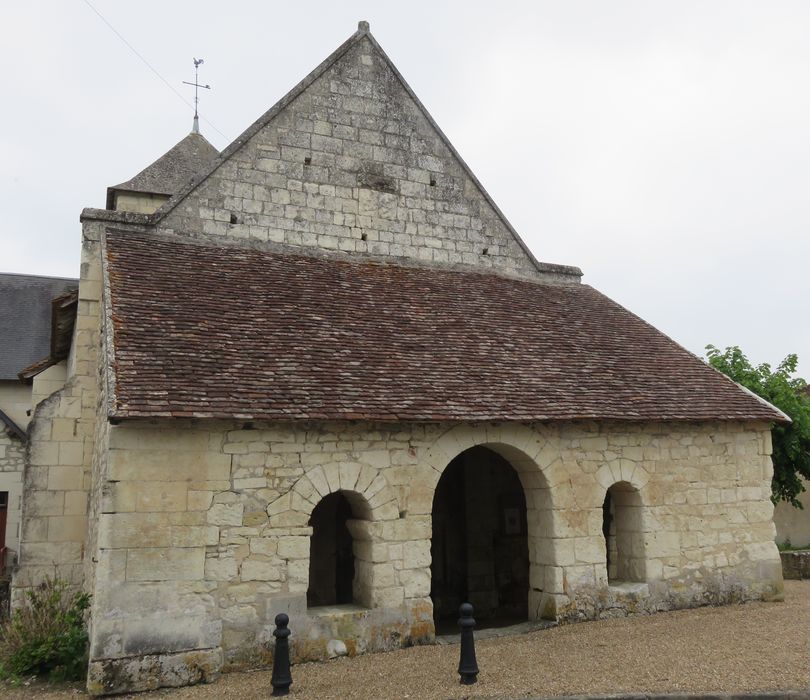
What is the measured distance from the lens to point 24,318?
699 inches

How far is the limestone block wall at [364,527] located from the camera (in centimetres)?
650

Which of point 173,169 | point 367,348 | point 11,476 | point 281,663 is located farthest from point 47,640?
point 173,169

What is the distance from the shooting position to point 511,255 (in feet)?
38.6

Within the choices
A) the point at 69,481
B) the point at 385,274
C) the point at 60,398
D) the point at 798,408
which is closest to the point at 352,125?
the point at 385,274

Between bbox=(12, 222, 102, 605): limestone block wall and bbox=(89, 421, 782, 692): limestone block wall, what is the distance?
198 cm

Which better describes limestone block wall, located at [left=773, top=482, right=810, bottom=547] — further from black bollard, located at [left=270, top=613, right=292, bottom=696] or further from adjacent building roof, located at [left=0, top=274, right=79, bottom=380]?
adjacent building roof, located at [left=0, top=274, right=79, bottom=380]

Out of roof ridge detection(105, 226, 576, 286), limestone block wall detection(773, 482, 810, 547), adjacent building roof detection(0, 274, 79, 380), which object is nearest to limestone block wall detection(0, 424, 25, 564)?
adjacent building roof detection(0, 274, 79, 380)

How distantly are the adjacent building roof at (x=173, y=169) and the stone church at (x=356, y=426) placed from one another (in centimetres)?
564

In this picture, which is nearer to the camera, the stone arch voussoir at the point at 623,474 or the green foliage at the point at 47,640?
the green foliage at the point at 47,640

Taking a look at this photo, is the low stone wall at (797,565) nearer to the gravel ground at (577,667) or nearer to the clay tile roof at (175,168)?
the gravel ground at (577,667)

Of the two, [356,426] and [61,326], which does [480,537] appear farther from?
[61,326]

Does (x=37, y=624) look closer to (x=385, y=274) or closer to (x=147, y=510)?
(x=147, y=510)

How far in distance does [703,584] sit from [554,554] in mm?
2410

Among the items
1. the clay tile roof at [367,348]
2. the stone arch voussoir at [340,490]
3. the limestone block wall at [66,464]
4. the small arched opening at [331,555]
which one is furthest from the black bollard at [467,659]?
the limestone block wall at [66,464]
